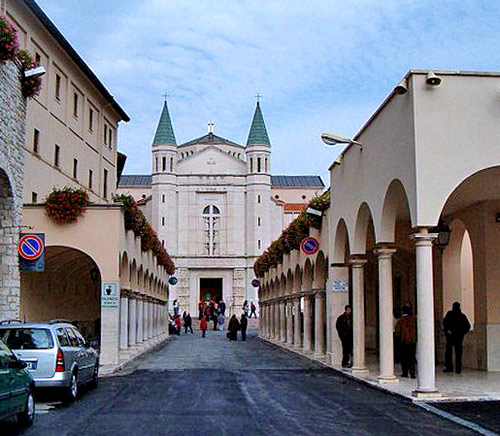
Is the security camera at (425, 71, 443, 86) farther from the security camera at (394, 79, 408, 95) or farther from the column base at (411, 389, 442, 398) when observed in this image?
the column base at (411, 389, 442, 398)

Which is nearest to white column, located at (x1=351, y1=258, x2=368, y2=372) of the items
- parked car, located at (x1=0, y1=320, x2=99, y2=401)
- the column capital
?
the column capital

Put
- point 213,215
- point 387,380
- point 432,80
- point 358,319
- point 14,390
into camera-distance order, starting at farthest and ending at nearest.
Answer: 1. point 213,215
2. point 358,319
3. point 387,380
4. point 432,80
5. point 14,390

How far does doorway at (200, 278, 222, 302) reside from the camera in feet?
277

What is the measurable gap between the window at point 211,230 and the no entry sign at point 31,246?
62.1 metres

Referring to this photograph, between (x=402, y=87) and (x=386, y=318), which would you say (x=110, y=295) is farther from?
(x=402, y=87)

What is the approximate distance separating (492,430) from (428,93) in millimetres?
6717

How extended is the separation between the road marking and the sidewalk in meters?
0.56

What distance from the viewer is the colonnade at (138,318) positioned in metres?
26.8

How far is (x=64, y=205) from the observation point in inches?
923

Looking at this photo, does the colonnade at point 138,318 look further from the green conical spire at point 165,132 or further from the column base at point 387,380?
the green conical spire at point 165,132

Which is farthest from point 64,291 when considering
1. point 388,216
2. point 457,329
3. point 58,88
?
point 388,216

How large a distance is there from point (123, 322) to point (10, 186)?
644 cm

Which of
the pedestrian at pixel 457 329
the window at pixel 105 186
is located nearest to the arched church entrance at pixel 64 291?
the window at pixel 105 186

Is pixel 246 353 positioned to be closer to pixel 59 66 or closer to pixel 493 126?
pixel 59 66
